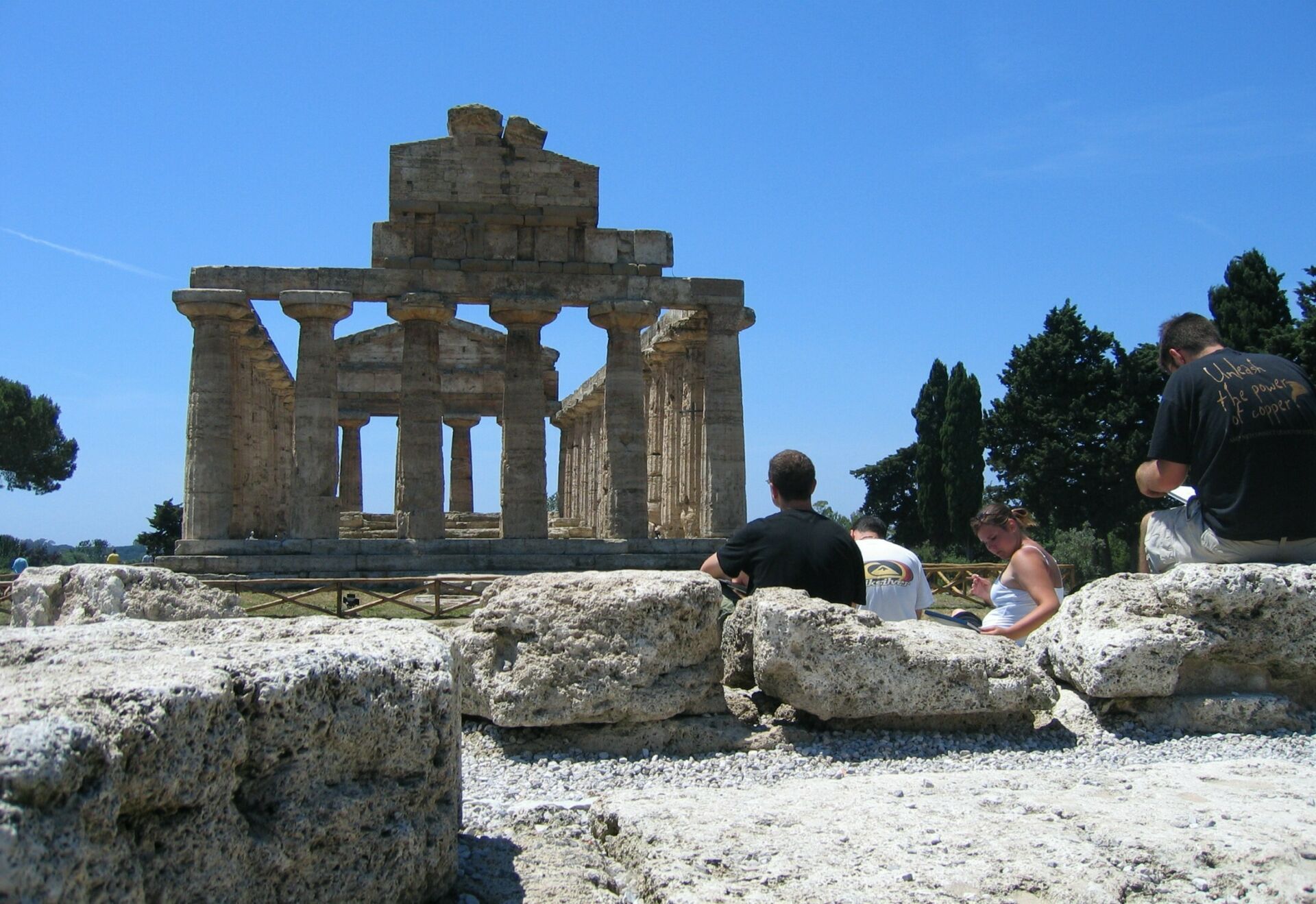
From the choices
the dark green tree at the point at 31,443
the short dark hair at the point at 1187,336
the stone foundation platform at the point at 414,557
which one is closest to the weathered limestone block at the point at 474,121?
the stone foundation platform at the point at 414,557

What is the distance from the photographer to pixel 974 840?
4.18m

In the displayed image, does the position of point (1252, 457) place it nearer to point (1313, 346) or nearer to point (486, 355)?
point (1313, 346)

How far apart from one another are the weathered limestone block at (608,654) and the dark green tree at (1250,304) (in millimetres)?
33850

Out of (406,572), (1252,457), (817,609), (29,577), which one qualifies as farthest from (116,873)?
(406,572)

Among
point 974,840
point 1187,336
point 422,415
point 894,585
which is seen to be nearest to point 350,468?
point 422,415

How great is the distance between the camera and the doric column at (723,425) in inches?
984

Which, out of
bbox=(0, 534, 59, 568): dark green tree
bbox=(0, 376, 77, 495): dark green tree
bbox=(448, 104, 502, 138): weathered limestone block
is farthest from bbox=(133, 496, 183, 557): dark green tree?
bbox=(448, 104, 502, 138): weathered limestone block

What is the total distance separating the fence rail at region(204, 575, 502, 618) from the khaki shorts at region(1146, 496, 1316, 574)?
8.75m

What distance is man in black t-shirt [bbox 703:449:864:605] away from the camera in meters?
6.79

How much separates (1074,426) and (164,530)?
35539 millimetres

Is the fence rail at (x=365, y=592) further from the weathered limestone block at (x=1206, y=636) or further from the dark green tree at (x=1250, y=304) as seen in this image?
the dark green tree at (x=1250, y=304)

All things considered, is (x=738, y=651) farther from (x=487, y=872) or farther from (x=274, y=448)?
(x=274, y=448)

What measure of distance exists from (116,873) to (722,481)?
2226cm

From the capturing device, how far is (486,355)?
38125 millimetres
